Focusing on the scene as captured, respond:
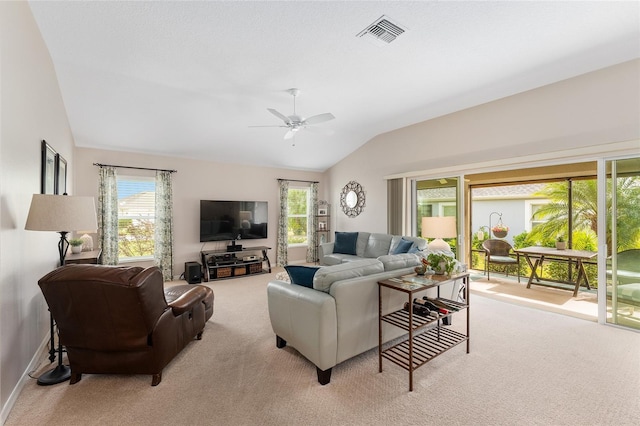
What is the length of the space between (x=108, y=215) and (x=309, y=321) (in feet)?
15.9

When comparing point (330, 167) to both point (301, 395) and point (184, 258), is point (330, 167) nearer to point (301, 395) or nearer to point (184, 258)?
point (184, 258)

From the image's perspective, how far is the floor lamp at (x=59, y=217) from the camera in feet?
7.07

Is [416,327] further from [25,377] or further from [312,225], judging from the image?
[312,225]

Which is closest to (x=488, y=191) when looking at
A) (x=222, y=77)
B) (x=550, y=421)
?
(x=550, y=421)

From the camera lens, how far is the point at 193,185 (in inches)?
237

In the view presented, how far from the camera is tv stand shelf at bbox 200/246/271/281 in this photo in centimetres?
580

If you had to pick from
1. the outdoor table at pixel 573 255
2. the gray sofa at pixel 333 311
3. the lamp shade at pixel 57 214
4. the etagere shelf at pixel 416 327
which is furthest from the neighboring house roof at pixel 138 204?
the outdoor table at pixel 573 255

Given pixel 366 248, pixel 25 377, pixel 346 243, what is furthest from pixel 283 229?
pixel 25 377

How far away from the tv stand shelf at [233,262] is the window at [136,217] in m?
1.13

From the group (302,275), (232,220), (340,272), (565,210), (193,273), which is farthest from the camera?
(232,220)

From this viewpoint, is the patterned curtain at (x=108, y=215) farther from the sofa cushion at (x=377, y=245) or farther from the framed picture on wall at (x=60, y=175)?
the sofa cushion at (x=377, y=245)

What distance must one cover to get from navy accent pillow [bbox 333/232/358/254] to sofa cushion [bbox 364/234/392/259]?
327 mm

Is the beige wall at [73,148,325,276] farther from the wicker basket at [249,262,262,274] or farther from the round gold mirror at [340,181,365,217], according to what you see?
the round gold mirror at [340,181,365,217]

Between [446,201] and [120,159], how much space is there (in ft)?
20.8
